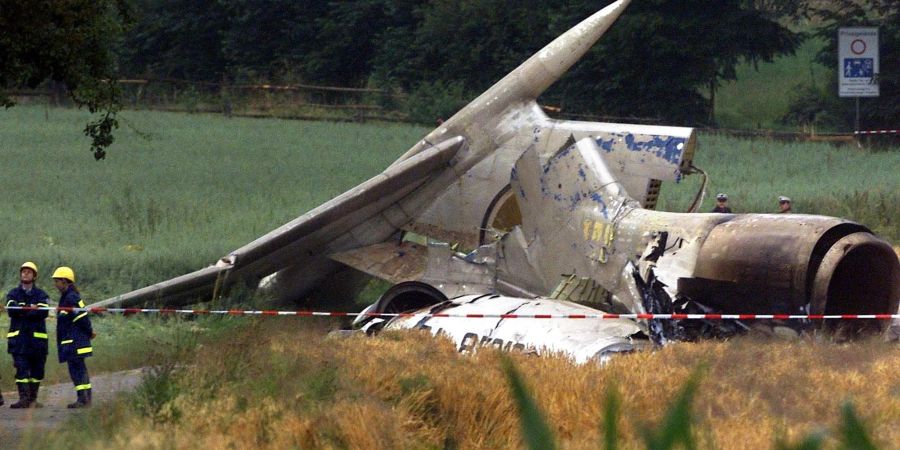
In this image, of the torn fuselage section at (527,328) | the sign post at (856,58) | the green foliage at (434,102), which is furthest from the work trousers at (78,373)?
the green foliage at (434,102)

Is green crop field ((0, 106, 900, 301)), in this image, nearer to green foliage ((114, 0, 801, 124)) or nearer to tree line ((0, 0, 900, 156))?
tree line ((0, 0, 900, 156))

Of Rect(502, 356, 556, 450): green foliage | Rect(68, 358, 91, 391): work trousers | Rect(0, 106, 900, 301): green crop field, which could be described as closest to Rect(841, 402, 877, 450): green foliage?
Rect(502, 356, 556, 450): green foliage

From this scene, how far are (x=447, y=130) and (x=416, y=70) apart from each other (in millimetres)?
42026

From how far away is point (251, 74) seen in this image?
62094 millimetres

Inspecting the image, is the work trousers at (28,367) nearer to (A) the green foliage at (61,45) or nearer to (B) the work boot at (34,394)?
(B) the work boot at (34,394)

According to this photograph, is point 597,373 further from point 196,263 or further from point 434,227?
point 196,263

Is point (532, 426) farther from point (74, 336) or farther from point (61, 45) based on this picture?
point (61, 45)

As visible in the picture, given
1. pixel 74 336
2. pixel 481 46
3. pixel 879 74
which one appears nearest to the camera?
pixel 74 336

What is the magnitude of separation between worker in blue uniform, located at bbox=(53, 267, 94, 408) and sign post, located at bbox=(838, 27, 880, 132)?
28279 millimetres

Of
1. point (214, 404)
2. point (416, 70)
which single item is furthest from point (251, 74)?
point (214, 404)

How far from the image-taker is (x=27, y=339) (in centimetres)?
1153

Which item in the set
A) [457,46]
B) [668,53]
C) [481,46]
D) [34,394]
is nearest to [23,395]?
[34,394]

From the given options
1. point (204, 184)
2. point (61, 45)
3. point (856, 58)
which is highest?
point (61, 45)

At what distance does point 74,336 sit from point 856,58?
96.3 ft
